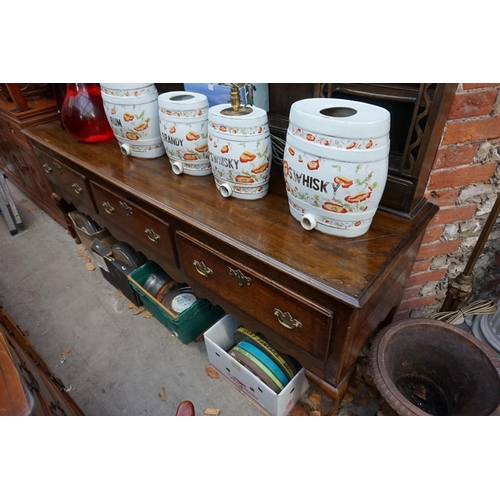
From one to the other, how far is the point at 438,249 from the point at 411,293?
0.26m

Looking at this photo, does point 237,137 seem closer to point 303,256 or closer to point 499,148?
point 303,256

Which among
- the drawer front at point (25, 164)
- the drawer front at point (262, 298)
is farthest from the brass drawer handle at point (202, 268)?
the drawer front at point (25, 164)

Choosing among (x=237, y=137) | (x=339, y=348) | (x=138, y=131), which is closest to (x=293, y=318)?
(x=339, y=348)

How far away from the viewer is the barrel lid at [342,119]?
0.83 meters

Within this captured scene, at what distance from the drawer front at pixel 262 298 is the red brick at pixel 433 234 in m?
0.67

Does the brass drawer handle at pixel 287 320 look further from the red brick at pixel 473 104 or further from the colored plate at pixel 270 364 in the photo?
the red brick at pixel 473 104

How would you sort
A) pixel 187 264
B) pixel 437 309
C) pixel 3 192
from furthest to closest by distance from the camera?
pixel 3 192 < pixel 437 309 < pixel 187 264

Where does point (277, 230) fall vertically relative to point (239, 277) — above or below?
above

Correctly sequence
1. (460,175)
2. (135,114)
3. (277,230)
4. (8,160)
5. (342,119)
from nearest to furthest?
(342,119) < (277,230) < (460,175) < (135,114) < (8,160)

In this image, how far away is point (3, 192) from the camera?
2.65 metres

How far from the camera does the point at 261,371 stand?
4.71 feet

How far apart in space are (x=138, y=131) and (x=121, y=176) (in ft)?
0.67

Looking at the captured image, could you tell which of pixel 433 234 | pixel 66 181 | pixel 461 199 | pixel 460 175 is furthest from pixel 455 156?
pixel 66 181

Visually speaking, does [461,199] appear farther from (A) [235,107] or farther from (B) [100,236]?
(B) [100,236]
